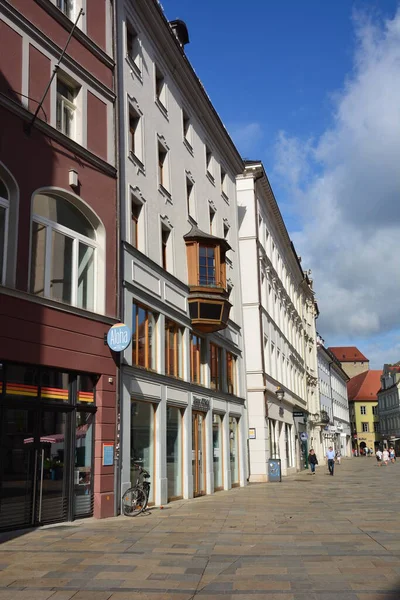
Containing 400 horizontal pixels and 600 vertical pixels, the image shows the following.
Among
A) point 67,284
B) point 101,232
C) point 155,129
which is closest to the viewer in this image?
point 67,284

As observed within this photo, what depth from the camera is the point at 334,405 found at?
93438 mm

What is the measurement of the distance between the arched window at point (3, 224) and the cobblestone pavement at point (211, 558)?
210 inches

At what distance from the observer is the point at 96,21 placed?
17672 mm

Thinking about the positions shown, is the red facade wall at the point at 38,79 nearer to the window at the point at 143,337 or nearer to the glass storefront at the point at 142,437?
the window at the point at 143,337

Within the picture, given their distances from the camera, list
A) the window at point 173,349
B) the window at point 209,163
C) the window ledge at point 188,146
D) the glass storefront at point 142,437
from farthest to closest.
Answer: the window at point 209,163
the window ledge at point 188,146
the window at point 173,349
the glass storefront at point 142,437

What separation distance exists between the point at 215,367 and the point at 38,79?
47.2ft

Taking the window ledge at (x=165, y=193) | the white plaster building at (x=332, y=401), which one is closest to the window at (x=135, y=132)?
the window ledge at (x=165, y=193)

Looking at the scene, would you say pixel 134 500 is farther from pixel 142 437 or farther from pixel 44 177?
pixel 44 177

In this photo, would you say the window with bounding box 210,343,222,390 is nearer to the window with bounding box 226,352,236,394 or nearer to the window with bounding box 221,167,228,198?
the window with bounding box 226,352,236,394

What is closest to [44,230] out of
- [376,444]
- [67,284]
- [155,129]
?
[67,284]

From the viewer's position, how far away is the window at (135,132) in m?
19.6

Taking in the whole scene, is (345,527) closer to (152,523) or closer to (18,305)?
(152,523)

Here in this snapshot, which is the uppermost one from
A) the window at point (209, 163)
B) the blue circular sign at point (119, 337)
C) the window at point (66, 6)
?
the window at point (209, 163)

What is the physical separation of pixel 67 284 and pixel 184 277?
7.93 metres
